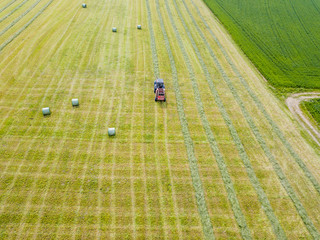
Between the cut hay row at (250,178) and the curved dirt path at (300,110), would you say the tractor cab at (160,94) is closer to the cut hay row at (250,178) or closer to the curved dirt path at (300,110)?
the cut hay row at (250,178)

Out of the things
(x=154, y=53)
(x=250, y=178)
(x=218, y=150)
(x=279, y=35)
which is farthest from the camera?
(x=279, y=35)

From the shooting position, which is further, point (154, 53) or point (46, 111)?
point (154, 53)

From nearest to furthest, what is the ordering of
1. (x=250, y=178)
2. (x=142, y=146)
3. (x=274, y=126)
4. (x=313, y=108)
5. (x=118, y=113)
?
(x=250, y=178) < (x=142, y=146) < (x=118, y=113) < (x=274, y=126) < (x=313, y=108)

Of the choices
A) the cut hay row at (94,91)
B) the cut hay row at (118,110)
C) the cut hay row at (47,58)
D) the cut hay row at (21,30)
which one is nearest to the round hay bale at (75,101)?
the cut hay row at (94,91)

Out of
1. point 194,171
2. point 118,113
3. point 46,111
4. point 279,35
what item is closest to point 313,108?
point 194,171

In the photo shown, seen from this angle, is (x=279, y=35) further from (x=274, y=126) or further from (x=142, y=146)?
(x=142, y=146)

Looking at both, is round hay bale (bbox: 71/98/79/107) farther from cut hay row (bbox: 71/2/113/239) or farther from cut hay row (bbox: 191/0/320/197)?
cut hay row (bbox: 191/0/320/197)

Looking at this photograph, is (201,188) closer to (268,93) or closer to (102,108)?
(102,108)
